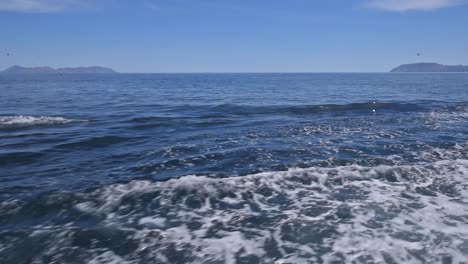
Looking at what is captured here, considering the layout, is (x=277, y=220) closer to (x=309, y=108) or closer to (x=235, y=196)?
(x=235, y=196)

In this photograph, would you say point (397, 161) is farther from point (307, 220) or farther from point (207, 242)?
point (207, 242)

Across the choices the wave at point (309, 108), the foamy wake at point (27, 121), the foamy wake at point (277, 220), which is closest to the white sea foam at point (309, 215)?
the foamy wake at point (277, 220)

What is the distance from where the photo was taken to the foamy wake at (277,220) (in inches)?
281

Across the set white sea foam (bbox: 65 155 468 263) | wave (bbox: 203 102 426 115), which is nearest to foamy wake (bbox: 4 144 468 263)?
white sea foam (bbox: 65 155 468 263)

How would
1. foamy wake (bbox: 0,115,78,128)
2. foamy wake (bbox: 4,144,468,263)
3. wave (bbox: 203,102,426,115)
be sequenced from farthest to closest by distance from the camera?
wave (bbox: 203,102,426,115)
foamy wake (bbox: 0,115,78,128)
foamy wake (bbox: 4,144,468,263)

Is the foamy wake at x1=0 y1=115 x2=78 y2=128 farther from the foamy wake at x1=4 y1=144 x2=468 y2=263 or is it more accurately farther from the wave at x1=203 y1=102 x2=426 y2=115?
the foamy wake at x1=4 y1=144 x2=468 y2=263

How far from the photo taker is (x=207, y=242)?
25.1 ft

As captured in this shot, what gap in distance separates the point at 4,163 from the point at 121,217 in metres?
8.04

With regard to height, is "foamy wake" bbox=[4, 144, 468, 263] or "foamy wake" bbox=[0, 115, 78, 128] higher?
"foamy wake" bbox=[0, 115, 78, 128]

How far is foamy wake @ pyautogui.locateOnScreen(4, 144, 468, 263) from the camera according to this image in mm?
7145

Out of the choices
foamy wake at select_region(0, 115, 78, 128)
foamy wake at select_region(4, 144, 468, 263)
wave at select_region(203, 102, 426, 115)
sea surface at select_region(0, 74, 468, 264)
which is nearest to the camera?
foamy wake at select_region(4, 144, 468, 263)

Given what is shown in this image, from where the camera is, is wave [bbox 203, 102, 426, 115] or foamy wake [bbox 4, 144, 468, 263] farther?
wave [bbox 203, 102, 426, 115]

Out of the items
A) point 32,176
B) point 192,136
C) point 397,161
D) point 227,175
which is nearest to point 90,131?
point 192,136

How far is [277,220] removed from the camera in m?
8.59
